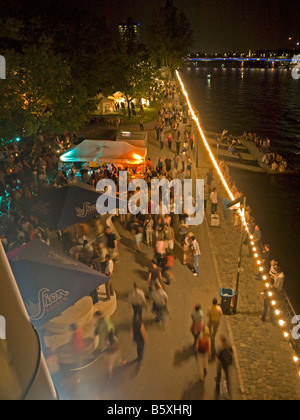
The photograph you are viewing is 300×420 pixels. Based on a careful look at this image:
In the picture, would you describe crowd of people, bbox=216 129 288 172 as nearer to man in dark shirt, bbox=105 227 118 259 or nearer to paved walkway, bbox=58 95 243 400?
paved walkway, bbox=58 95 243 400

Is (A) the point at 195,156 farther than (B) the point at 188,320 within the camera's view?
Yes

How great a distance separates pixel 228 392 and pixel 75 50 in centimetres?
2811

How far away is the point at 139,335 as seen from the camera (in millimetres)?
7395

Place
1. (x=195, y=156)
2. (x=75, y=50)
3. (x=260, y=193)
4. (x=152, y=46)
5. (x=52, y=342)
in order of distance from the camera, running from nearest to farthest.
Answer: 1. (x=52, y=342)
2. (x=260, y=193)
3. (x=195, y=156)
4. (x=75, y=50)
5. (x=152, y=46)

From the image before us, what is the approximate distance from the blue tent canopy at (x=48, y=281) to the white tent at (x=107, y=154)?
10771 mm

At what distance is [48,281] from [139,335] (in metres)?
2.38

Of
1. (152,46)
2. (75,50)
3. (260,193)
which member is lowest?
(260,193)

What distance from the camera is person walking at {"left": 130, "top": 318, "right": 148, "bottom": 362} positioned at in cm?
731

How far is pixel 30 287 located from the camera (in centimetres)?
607

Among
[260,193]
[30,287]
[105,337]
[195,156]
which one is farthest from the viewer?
[195,156]

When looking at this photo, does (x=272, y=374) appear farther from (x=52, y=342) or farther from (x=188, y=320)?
(x=52, y=342)

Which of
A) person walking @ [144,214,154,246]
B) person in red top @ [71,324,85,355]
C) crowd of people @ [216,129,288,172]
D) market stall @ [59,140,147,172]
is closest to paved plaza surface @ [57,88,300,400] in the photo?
person in red top @ [71,324,85,355]

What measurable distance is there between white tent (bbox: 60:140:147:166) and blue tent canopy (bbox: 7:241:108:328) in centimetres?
1077
